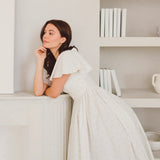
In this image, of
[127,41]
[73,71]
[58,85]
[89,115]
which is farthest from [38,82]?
[127,41]


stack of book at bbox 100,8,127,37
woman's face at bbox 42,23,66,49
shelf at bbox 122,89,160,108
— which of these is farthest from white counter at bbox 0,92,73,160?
stack of book at bbox 100,8,127,37

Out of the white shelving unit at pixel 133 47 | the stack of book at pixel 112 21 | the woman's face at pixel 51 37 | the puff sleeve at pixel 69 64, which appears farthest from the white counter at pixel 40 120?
the white shelving unit at pixel 133 47

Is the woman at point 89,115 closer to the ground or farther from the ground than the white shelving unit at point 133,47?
closer to the ground

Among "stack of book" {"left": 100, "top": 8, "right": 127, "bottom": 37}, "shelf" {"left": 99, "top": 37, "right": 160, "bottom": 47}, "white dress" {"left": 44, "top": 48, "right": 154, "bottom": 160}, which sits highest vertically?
"stack of book" {"left": 100, "top": 8, "right": 127, "bottom": 37}

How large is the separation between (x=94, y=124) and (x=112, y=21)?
2.70 feet

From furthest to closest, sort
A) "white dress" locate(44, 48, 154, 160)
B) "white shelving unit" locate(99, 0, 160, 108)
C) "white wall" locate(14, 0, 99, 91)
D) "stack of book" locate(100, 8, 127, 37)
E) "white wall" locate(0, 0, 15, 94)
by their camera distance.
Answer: "white shelving unit" locate(99, 0, 160, 108) < "stack of book" locate(100, 8, 127, 37) < "white wall" locate(14, 0, 99, 91) < "white wall" locate(0, 0, 15, 94) < "white dress" locate(44, 48, 154, 160)

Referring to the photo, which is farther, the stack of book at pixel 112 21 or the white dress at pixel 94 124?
the stack of book at pixel 112 21

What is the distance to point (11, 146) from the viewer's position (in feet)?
6.66

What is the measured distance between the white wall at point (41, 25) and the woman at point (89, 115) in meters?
0.16

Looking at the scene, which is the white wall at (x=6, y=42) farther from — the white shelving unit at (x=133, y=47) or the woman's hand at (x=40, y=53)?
the white shelving unit at (x=133, y=47)

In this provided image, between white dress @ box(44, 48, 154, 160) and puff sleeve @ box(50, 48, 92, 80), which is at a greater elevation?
puff sleeve @ box(50, 48, 92, 80)

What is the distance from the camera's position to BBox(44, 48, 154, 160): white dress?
1.71 m

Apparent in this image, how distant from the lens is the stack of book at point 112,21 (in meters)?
2.08

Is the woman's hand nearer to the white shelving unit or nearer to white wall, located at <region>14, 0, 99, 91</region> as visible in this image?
white wall, located at <region>14, 0, 99, 91</region>
